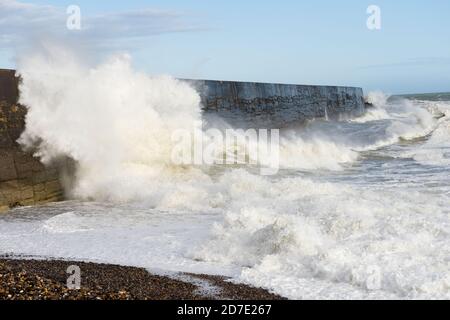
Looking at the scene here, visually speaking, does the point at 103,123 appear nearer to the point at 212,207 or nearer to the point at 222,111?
the point at 212,207

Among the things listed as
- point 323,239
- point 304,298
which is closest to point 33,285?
point 304,298

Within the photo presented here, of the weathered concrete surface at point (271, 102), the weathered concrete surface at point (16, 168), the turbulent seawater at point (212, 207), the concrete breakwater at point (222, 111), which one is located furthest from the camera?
the weathered concrete surface at point (271, 102)

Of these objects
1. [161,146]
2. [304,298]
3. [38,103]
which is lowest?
[304,298]

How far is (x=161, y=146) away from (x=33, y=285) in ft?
32.5

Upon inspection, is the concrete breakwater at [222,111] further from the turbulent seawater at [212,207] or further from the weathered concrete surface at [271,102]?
the turbulent seawater at [212,207]

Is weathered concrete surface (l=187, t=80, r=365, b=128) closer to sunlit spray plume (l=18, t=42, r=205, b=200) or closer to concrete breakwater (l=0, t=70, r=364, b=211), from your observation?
Result: concrete breakwater (l=0, t=70, r=364, b=211)

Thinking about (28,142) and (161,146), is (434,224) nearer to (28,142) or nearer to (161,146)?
(28,142)

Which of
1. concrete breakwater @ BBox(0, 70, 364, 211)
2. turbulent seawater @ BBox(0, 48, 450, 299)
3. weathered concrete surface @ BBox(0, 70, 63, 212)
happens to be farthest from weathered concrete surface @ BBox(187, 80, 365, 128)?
weathered concrete surface @ BBox(0, 70, 63, 212)

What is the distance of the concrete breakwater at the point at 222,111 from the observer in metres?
11.3

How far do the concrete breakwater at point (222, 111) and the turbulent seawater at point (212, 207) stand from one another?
0.38 metres

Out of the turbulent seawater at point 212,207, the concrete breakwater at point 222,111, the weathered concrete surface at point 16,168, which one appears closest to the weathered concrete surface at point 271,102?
the concrete breakwater at point 222,111

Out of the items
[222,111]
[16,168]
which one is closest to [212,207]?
[16,168]

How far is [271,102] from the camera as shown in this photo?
27938 mm

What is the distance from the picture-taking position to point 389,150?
22.7 metres
